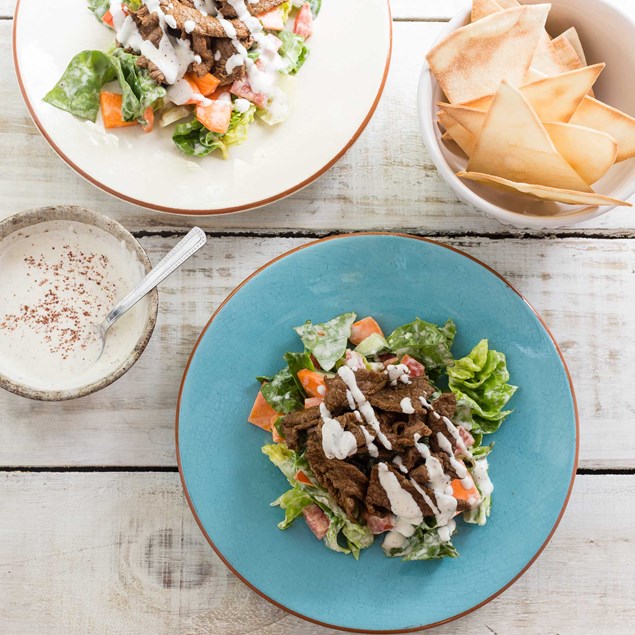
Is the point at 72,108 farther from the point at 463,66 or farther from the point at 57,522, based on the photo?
the point at 57,522

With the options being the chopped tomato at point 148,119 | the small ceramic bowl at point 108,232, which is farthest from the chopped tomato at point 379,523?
the chopped tomato at point 148,119

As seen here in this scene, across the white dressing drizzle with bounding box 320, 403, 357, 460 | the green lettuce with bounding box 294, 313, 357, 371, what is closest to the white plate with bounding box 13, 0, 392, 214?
the green lettuce with bounding box 294, 313, 357, 371

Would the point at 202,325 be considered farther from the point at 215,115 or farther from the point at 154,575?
the point at 154,575

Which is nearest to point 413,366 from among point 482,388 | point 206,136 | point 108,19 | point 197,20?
point 482,388

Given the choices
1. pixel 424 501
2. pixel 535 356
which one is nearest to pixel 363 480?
pixel 424 501

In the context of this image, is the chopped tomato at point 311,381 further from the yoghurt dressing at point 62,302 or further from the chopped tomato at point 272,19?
the chopped tomato at point 272,19

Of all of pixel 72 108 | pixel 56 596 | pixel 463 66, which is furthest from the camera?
pixel 56 596
